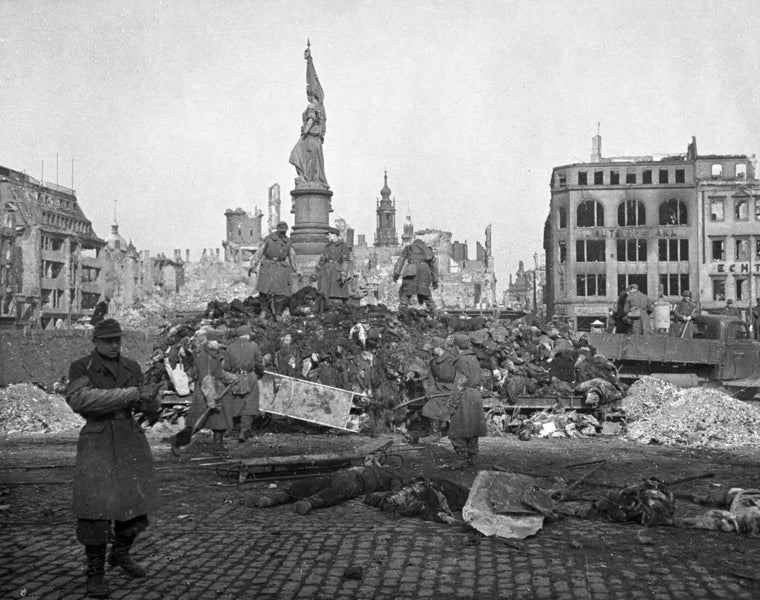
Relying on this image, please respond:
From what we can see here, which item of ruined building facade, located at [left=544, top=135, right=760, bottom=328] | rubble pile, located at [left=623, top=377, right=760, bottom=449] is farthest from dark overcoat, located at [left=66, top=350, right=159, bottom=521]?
ruined building facade, located at [left=544, top=135, right=760, bottom=328]

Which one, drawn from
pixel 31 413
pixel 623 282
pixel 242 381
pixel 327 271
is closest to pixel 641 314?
pixel 327 271

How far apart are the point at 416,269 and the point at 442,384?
972cm

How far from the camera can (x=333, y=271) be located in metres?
20.9

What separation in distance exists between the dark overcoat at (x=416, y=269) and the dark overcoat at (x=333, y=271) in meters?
1.44

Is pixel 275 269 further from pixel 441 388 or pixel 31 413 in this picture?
pixel 441 388

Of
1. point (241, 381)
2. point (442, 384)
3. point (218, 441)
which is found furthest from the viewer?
point (241, 381)

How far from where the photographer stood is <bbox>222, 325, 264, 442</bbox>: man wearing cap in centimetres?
1252

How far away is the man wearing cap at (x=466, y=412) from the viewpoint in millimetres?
10773

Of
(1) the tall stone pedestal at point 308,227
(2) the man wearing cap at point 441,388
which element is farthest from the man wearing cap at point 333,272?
(2) the man wearing cap at point 441,388

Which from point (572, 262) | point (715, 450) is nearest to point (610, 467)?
point (715, 450)

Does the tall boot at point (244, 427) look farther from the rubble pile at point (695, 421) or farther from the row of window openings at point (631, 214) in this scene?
the row of window openings at point (631, 214)

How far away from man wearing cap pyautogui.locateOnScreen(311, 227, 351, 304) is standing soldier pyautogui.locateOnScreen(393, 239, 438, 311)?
1389 mm

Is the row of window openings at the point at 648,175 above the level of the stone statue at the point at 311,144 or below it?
above

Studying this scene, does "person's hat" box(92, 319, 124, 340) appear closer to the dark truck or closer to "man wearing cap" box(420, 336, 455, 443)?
"man wearing cap" box(420, 336, 455, 443)
